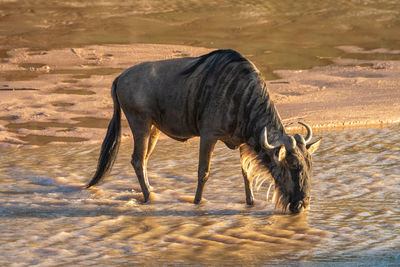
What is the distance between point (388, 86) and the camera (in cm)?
1402

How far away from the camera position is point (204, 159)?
23.0 feet

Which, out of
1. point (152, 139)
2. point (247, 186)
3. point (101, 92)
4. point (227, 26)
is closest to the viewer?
point (247, 186)

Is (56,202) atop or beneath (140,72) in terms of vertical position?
beneath

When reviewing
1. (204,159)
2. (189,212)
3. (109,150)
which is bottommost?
(189,212)

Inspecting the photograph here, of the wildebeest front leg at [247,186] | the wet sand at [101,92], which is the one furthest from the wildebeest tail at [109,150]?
the wet sand at [101,92]

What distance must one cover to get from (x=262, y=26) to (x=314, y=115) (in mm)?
9630

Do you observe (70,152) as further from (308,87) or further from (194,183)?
(308,87)

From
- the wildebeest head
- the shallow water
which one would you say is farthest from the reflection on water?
the wildebeest head

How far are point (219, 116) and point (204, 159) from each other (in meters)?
0.50

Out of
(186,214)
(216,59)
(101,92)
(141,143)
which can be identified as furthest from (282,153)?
(101,92)

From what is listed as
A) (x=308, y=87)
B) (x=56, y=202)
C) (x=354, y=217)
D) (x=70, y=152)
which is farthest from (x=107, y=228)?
(x=308, y=87)

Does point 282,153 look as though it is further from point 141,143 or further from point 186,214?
point 141,143

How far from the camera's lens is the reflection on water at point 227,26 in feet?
58.2

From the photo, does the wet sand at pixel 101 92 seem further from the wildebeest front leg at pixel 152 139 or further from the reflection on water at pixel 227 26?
the wildebeest front leg at pixel 152 139
